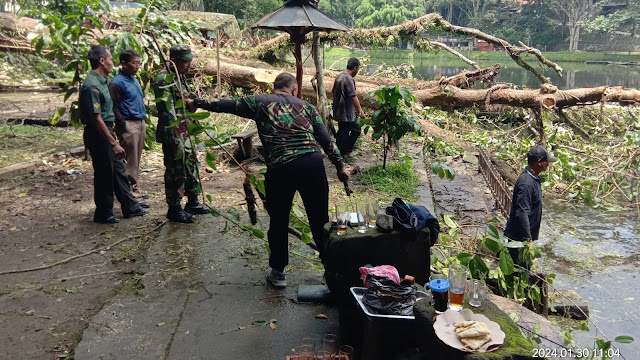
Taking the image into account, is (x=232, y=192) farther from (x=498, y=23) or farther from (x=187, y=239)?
(x=498, y=23)

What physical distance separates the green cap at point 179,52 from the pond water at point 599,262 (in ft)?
15.3

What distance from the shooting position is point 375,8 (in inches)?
1896

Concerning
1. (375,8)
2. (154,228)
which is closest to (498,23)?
(375,8)

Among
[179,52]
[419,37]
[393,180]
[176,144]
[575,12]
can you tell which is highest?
[575,12]

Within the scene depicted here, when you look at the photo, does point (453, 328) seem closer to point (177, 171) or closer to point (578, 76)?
point (177, 171)

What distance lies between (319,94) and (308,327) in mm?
5284

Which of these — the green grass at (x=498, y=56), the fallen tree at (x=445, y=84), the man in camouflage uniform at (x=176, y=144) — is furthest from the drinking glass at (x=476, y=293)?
the green grass at (x=498, y=56)

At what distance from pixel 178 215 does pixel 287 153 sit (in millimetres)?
2231

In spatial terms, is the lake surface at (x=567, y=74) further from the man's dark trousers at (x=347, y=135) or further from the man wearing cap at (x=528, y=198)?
the man wearing cap at (x=528, y=198)

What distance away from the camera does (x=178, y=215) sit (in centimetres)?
536

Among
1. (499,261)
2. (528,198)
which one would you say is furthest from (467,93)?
(499,261)

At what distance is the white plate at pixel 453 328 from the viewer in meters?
2.38

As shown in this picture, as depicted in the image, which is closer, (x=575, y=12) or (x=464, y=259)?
(x=464, y=259)

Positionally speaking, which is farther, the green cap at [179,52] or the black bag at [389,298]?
the green cap at [179,52]
